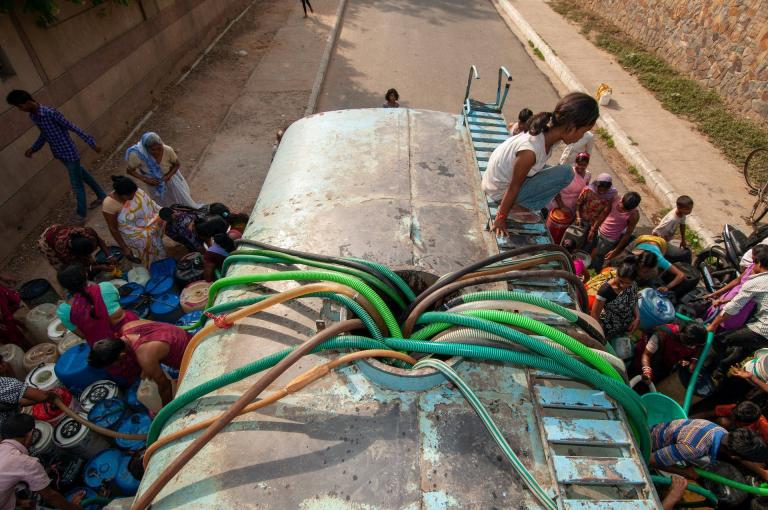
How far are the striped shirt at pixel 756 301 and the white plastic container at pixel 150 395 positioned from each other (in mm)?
5111

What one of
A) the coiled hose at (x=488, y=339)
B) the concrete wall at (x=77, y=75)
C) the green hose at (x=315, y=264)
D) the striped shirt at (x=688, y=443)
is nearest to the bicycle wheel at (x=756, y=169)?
the striped shirt at (x=688, y=443)

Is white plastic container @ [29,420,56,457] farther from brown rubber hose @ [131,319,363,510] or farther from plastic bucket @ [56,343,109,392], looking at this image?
brown rubber hose @ [131,319,363,510]

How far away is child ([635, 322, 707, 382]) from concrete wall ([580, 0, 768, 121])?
7.55 m

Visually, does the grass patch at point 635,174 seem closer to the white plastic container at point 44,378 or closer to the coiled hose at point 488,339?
the coiled hose at point 488,339

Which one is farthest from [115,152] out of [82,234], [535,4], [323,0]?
[535,4]

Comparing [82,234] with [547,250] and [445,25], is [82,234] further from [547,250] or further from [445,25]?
[445,25]

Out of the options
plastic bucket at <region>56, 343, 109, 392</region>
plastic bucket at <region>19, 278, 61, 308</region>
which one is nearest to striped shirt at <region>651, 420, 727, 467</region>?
plastic bucket at <region>56, 343, 109, 392</region>

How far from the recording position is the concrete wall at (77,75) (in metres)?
5.36

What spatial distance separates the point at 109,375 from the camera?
3367mm

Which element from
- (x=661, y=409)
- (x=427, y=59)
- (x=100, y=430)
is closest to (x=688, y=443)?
(x=661, y=409)

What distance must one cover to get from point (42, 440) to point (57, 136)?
4092 mm

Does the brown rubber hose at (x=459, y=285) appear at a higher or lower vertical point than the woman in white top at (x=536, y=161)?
lower

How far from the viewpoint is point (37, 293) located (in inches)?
167

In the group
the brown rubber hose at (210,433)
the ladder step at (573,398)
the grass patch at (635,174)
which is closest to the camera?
the brown rubber hose at (210,433)
